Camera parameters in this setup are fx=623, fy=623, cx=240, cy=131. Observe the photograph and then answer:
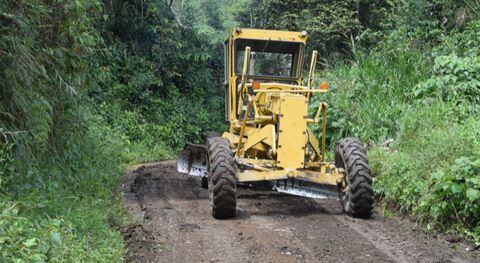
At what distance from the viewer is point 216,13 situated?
50.3 m

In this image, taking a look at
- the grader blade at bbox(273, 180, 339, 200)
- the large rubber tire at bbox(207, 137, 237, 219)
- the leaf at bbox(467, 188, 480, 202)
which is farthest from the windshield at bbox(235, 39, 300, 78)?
the leaf at bbox(467, 188, 480, 202)

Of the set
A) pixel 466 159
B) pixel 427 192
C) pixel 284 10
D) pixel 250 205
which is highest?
pixel 284 10

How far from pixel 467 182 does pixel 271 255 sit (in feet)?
8.49

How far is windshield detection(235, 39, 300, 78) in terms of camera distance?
35.3ft

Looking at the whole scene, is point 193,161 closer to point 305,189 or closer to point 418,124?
point 305,189

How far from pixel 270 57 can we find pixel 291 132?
10.6 ft

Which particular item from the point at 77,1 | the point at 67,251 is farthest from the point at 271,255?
the point at 77,1

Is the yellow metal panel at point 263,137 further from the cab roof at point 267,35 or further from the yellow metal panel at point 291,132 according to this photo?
the cab roof at point 267,35

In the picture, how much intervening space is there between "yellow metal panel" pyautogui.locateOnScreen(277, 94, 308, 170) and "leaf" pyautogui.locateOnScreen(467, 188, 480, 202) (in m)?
2.30

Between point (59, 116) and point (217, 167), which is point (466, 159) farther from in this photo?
point (59, 116)

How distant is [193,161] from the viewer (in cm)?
1051

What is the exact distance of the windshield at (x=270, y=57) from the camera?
35.3 feet

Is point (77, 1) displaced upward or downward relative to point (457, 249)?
upward

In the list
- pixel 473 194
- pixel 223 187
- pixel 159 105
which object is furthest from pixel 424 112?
pixel 159 105
